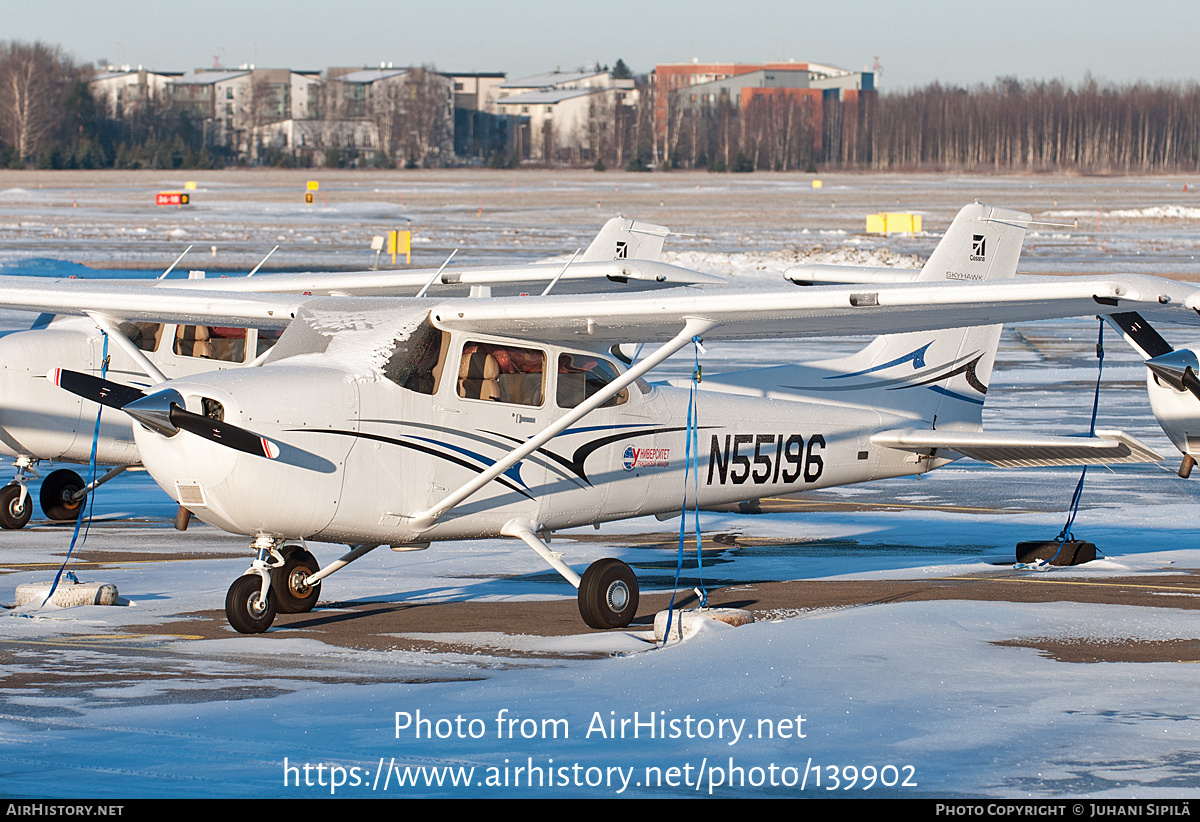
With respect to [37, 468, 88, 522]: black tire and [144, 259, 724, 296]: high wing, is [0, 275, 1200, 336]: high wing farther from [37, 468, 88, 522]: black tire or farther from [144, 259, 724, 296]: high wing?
[144, 259, 724, 296]: high wing

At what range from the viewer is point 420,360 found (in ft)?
28.0

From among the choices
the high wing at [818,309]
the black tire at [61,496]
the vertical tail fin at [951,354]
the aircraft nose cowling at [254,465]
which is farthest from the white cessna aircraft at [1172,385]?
the black tire at [61,496]

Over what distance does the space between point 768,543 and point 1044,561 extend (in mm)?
2207

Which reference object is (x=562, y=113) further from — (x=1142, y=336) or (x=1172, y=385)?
(x=1172, y=385)

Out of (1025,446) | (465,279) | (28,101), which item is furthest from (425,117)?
(1025,446)

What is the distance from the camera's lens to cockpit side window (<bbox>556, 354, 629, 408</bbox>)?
9.10 metres

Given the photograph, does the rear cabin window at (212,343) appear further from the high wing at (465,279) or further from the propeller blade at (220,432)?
the propeller blade at (220,432)

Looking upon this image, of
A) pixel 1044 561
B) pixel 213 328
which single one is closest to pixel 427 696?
pixel 1044 561

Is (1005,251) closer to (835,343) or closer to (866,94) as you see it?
(835,343)

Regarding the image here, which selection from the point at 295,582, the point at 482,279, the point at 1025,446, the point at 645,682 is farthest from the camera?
the point at 482,279

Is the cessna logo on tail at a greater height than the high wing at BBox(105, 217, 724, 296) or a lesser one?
greater

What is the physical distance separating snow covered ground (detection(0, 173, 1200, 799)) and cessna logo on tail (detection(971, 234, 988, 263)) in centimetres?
222

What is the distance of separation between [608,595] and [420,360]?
1762 mm

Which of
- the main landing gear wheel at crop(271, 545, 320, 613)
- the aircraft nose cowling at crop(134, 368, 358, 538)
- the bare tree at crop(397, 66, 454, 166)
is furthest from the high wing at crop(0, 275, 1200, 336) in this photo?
the bare tree at crop(397, 66, 454, 166)
